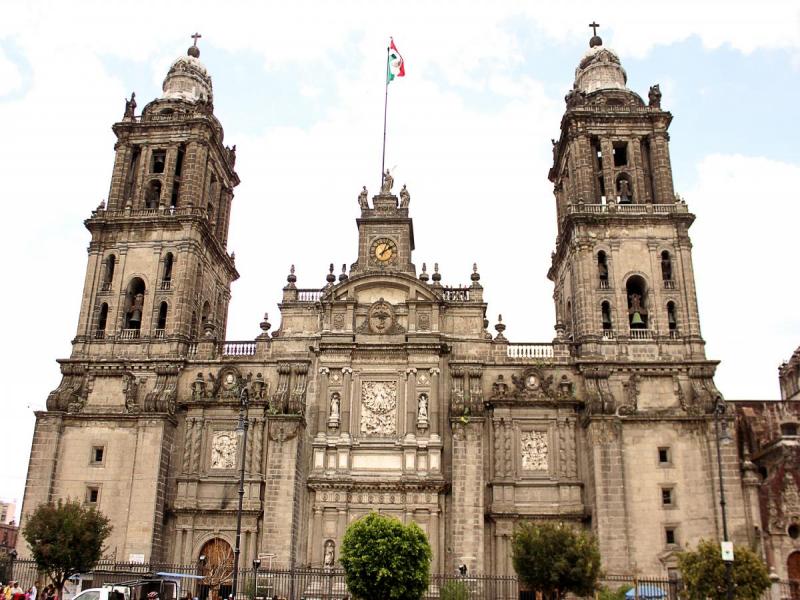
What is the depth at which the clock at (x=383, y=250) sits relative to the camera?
41094mm

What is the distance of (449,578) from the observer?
32281 mm

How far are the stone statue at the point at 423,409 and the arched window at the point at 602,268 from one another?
35.6 feet

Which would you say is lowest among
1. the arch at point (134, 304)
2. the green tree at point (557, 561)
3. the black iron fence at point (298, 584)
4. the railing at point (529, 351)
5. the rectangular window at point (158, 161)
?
the black iron fence at point (298, 584)

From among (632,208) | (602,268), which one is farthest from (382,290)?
(632,208)

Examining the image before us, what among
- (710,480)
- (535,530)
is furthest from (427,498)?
(710,480)

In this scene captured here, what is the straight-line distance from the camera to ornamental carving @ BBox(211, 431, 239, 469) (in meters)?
37.8

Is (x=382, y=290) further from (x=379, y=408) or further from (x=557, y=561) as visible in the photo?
(x=557, y=561)

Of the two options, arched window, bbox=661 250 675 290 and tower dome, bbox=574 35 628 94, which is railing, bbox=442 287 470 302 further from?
tower dome, bbox=574 35 628 94

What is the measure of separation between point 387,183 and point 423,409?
1271 centimetres

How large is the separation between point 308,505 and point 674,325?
19806mm

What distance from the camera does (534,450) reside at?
122 feet

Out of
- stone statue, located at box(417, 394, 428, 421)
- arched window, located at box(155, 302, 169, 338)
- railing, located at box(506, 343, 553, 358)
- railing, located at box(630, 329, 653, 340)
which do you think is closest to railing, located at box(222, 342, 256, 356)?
arched window, located at box(155, 302, 169, 338)

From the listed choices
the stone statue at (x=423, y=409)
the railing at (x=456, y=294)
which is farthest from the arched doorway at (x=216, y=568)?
the railing at (x=456, y=294)

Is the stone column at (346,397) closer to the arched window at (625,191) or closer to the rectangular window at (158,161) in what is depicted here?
the rectangular window at (158,161)
